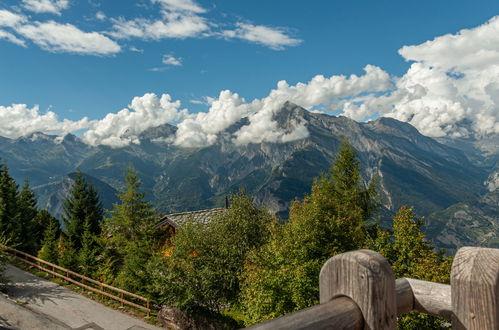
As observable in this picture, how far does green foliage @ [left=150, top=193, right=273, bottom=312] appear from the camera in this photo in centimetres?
2442

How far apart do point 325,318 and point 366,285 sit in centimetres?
32

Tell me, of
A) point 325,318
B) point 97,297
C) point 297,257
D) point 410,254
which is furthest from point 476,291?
point 97,297

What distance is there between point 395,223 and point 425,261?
3780mm

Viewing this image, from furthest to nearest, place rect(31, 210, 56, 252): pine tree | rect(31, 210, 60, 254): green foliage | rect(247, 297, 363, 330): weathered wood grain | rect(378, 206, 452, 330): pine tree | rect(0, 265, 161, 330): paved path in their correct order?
rect(31, 210, 56, 252): pine tree
rect(31, 210, 60, 254): green foliage
rect(0, 265, 161, 330): paved path
rect(378, 206, 452, 330): pine tree
rect(247, 297, 363, 330): weathered wood grain

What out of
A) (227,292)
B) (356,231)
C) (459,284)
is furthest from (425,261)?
(459,284)

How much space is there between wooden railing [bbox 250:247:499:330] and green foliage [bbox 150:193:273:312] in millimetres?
23748

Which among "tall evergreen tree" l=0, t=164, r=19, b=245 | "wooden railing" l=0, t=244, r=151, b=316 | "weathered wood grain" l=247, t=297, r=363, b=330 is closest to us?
"weathered wood grain" l=247, t=297, r=363, b=330

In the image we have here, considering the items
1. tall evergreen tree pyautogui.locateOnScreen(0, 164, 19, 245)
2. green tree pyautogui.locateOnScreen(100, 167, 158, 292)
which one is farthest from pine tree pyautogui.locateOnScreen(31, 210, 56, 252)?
green tree pyautogui.locateOnScreen(100, 167, 158, 292)

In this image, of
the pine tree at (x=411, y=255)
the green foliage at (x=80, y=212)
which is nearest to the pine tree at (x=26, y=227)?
the green foliage at (x=80, y=212)

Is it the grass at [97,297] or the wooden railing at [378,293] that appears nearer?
the wooden railing at [378,293]

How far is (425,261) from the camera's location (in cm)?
2034

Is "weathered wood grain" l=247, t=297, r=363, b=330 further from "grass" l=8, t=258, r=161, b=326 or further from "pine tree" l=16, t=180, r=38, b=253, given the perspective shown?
"pine tree" l=16, t=180, r=38, b=253

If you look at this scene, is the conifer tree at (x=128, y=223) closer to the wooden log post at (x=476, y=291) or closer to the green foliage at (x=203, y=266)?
the green foliage at (x=203, y=266)

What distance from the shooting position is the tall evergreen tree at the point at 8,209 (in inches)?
1581
